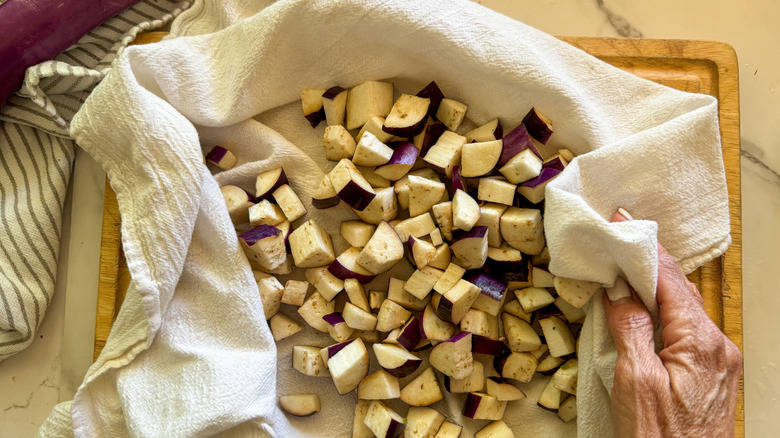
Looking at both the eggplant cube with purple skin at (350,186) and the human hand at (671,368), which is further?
the eggplant cube with purple skin at (350,186)

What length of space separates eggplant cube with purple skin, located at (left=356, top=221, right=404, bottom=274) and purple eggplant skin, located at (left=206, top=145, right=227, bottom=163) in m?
0.39

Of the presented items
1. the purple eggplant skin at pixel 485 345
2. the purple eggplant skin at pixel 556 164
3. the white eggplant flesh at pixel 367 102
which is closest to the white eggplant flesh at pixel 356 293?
the purple eggplant skin at pixel 485 345

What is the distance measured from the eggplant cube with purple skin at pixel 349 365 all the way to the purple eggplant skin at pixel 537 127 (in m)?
0.58

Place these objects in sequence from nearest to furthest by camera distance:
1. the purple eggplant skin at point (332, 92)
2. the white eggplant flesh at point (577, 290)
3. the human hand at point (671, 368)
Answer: the human hand at point (671, 368)
the white eggplant flesh at point (577, 290)
the purple eggplant skin at point (332, 92)

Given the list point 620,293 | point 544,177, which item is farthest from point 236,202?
point 620,293

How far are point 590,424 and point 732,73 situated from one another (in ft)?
2.91

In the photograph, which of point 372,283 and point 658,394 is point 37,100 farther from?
point 658,394

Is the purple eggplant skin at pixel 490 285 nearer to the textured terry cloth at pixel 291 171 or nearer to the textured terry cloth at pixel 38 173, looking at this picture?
the textured terry cloth at pixel 291 171

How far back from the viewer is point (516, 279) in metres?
1.30

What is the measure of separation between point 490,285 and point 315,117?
0.54 m

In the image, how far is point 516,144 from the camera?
1282mm

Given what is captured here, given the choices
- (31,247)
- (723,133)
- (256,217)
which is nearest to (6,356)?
(31,247)

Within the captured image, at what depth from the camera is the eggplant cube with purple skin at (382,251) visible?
125 cm

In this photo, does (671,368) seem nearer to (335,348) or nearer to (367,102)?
(335,348)
